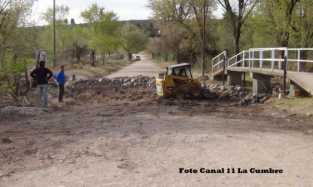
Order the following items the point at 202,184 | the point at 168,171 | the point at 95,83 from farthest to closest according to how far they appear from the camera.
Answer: the point at 95,83 < the point at 168,171 < the point at 202,184

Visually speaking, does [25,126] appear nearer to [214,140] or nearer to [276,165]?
[214,140]

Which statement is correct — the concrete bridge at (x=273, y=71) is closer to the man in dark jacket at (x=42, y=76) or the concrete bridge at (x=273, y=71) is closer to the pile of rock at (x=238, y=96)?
the pile of rock at (x=238, y=96)

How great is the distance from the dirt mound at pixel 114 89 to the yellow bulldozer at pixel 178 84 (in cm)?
176

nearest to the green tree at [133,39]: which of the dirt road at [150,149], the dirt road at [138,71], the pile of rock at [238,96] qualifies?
the dirt road at [138,71]

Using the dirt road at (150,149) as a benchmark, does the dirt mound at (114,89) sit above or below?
above

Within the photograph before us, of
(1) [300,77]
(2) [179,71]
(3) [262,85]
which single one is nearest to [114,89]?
(2) [179,71]

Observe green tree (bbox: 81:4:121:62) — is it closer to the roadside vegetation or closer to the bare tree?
the roadside vegetation

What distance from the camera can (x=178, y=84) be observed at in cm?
→ 2709

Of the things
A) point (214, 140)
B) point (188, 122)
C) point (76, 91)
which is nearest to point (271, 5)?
Answer: point (76, 91)

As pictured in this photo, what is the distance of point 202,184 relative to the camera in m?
9.28

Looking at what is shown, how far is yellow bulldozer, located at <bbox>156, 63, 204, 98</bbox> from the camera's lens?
26.7 metres

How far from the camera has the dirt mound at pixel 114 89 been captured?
95.3 feet

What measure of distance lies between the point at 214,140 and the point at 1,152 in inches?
192

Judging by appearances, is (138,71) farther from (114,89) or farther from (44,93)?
(44,93)
